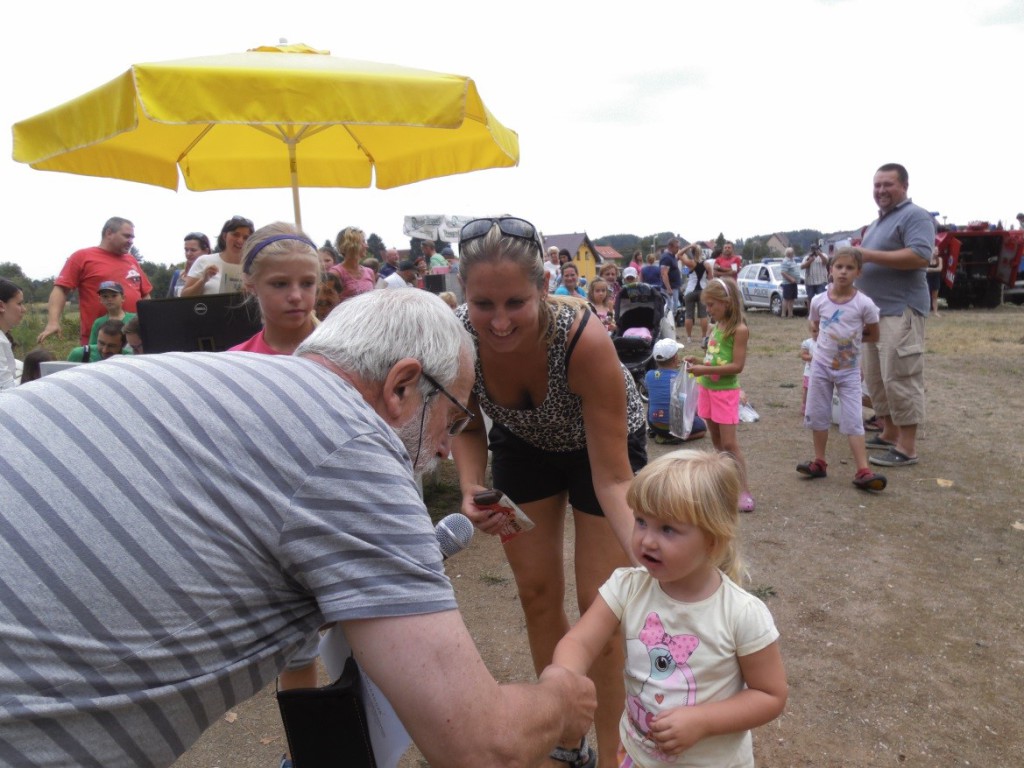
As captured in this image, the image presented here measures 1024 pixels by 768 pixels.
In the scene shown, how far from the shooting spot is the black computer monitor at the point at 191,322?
3438mm

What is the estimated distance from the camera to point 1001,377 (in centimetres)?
932

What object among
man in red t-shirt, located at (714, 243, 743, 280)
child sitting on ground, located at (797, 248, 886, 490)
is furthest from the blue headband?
man in red t-shirt, located at (714, 243, 743, 280)

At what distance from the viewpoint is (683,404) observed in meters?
6.41

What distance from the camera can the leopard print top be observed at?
2.19 m

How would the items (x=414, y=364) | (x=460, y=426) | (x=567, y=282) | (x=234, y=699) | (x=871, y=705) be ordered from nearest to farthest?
(x=234, y=699) < (x=414, y=364) < (x=460, y=426) < (x=871, y=705) < (x=567, y=282)

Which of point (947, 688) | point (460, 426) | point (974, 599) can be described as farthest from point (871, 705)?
point (460, 426)

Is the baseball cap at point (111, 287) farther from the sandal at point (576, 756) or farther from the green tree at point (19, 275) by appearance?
the green tree at point (19, 275)

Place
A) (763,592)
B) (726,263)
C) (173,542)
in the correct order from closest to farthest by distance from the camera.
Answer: (173,542)
(763,592)
(726,263)

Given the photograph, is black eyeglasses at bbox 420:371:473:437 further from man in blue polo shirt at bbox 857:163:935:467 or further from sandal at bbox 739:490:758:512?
man in blue polo shirt at bbox 857:163:935:467

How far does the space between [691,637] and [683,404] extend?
16.0 feet

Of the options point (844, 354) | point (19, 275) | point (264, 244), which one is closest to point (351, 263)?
point (264, 244)

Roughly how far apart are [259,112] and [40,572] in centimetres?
317

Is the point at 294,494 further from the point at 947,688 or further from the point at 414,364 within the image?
the point at 947,688

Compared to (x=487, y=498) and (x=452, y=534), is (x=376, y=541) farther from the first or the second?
(x=487, y=498)
